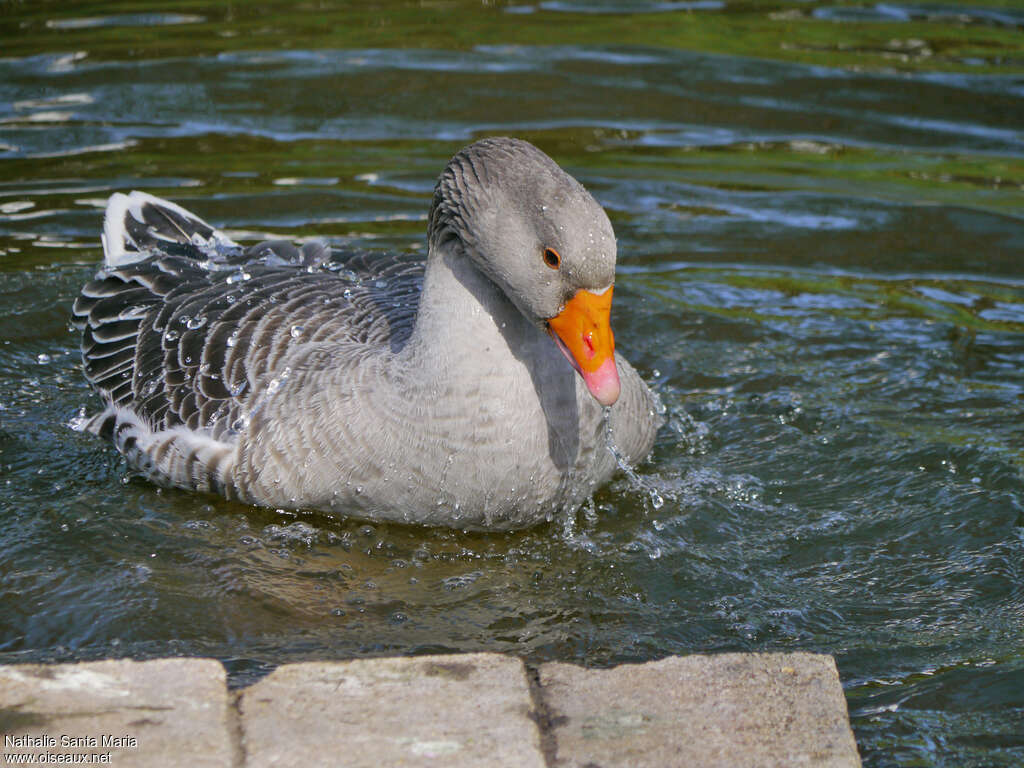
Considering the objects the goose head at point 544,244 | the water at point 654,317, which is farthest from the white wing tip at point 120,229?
the goose head at point 544,244

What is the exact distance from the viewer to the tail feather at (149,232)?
286 inches

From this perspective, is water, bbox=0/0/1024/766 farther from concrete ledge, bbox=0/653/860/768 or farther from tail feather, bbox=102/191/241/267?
tail feather, bbox=102/191/241/267

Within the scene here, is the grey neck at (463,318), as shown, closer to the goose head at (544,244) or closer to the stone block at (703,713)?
the goose head at (544,244)

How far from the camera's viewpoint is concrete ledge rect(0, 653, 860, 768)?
3555 mm

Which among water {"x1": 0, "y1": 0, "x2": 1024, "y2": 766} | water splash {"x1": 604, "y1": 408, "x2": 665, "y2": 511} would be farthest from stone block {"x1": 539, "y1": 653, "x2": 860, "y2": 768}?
water splash {"x1": 604, "y1": 408, "x2": 665, "y2": 511}

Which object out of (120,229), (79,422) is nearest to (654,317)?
(120,229)

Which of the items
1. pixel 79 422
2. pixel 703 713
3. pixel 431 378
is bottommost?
pixel 79 422

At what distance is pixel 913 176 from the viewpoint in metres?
10.1

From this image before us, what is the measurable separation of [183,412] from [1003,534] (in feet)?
12.3

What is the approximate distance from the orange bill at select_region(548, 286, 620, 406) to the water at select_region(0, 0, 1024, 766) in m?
0.96

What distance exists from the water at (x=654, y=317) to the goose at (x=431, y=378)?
0.28 metres

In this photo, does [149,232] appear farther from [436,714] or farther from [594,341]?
[436,714]

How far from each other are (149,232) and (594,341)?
3.72 metres

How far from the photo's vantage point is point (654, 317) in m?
8.02
